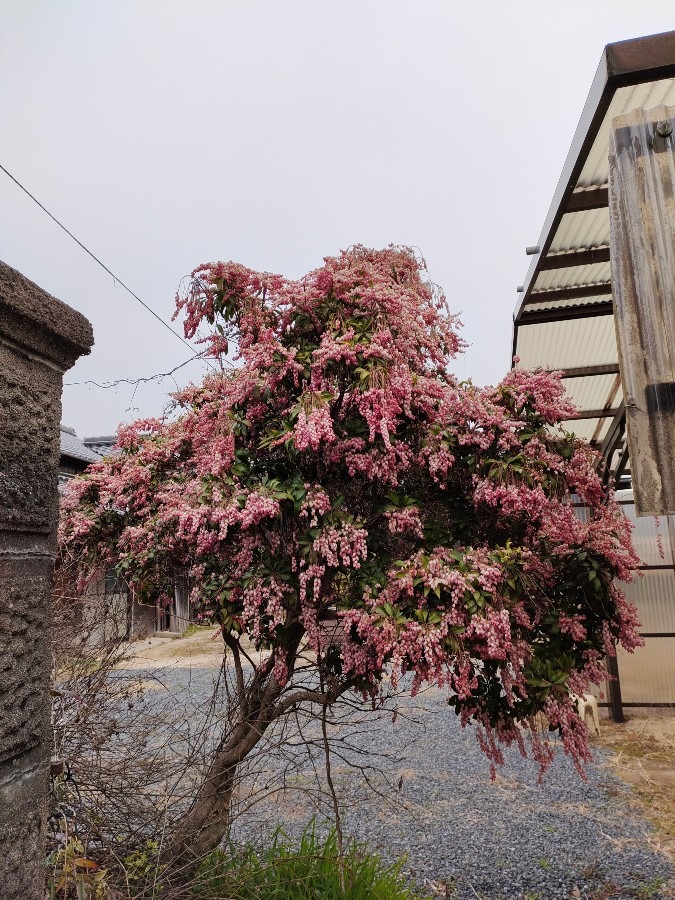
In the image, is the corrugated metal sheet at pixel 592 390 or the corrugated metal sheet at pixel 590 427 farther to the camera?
the corrugated metal sheet at pixel 590 427

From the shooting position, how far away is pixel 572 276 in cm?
588

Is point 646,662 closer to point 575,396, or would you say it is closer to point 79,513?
point 575,396

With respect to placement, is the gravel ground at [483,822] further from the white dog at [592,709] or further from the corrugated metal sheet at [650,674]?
the corrugated metal sheet at [650,674]

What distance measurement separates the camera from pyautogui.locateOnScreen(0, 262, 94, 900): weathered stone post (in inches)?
54.7

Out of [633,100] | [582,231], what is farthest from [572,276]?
[633,100]

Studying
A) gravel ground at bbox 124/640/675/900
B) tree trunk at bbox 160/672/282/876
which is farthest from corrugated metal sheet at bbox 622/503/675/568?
tree trunk at bbox 160/672/282/876

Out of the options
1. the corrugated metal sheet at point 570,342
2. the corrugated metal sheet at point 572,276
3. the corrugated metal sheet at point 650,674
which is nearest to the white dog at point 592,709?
the corrugated metal sheet at point 650,674

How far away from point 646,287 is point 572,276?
2.82m

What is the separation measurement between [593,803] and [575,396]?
179 inches

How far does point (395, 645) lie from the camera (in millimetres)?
2875

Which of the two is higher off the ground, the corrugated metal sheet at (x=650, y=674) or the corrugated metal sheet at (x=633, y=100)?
the corrugated metal sheet at (x=633, y=100)

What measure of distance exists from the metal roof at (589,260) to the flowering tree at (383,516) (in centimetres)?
129

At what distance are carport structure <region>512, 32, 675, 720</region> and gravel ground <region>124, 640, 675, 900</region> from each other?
198 cm

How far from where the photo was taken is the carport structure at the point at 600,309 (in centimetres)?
341
